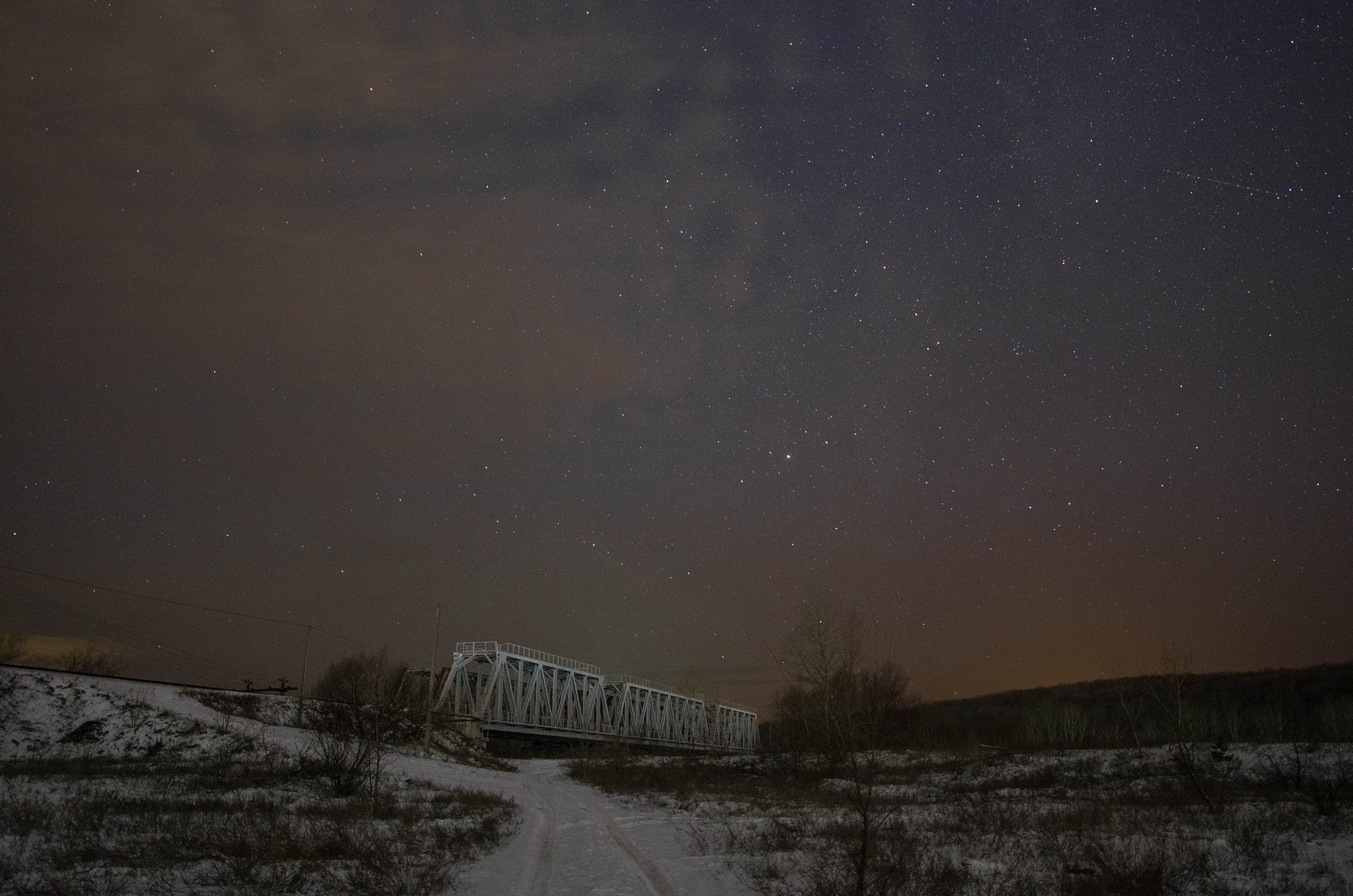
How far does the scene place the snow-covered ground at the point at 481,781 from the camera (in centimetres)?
1140

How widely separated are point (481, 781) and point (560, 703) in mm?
64074

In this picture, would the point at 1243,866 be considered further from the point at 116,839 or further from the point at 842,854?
the point at 116,839

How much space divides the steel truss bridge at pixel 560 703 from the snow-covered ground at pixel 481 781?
1187 inches

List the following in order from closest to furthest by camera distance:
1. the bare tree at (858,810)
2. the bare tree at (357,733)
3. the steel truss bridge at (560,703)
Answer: the bare tree at (858,810)
the bare tree at (357,733)
the steel truss bridge at (560,703)

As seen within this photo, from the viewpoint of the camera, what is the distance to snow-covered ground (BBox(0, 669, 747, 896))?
11.4 metres

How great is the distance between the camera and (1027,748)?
48.7 meters

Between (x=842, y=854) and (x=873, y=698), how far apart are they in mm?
5630

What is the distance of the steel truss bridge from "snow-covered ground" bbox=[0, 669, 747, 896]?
3016cm

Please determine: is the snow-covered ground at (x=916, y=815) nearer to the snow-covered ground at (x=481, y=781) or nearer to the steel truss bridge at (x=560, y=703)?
the snow-covered ground at (x=481, y=781)

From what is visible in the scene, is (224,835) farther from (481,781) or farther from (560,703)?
(560,703)

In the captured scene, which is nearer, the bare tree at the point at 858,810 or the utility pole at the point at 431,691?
the bare tree at the point at 858,810

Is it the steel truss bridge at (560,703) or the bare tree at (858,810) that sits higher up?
the bare tree at (858,810)

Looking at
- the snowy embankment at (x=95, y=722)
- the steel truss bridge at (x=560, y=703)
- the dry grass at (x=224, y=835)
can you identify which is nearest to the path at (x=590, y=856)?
the dry grass at (x=224, y=835)

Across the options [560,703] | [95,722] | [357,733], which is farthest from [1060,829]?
[560,703]
